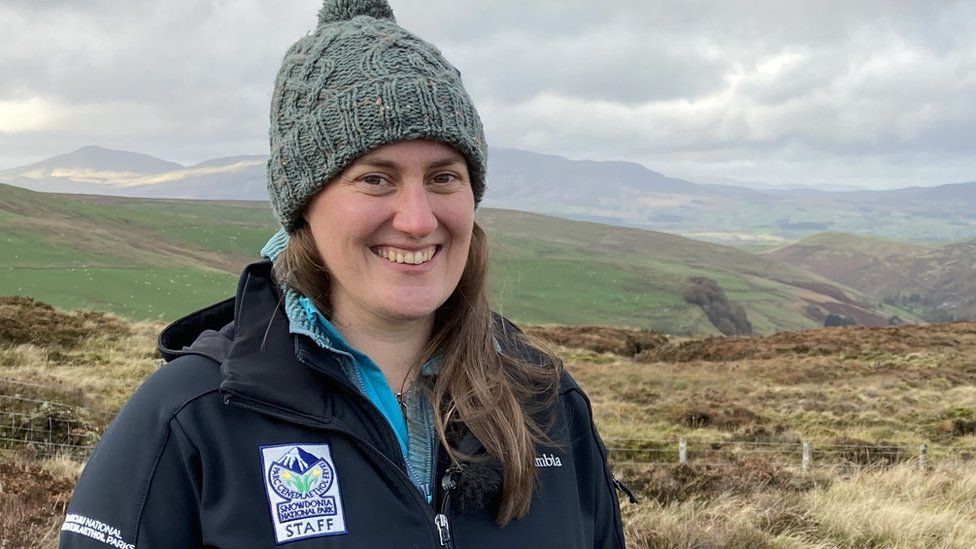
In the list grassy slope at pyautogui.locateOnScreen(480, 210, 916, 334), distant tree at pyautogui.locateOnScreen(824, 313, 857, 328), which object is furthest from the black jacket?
distant tree at pyautogui.locateOnScreen(824, 313, 857, 328)

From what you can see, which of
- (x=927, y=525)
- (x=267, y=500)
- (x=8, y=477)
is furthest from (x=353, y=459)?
(x=927, y=525)

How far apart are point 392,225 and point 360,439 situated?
0.55 m

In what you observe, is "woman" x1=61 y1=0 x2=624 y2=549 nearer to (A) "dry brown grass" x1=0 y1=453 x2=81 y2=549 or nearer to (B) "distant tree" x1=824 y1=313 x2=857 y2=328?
(A) "dry brown grass" x1=0 y1=453 x2=81 y2=549

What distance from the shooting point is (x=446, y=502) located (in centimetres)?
185

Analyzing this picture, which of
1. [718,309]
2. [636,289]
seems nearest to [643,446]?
[718,309]

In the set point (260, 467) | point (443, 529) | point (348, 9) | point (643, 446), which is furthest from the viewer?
point (643, 446)

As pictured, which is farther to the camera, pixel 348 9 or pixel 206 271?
pixel 206 271

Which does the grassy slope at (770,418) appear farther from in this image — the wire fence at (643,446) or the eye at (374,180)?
the eye at (374,180)

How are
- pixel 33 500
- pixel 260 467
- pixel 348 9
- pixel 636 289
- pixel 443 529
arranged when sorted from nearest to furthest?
1. pixel 260 467
2. pixel 443 529
3. pixel 348 9
4. pixel 33 500
5. pixel 636 289

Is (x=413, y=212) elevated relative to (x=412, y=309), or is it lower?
elevated

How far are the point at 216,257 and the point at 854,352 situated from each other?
180 feet

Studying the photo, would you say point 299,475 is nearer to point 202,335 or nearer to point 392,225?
point 202,335

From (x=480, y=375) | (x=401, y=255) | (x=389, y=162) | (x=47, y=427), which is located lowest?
(x=47, y=427)

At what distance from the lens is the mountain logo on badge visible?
65.6 inches
